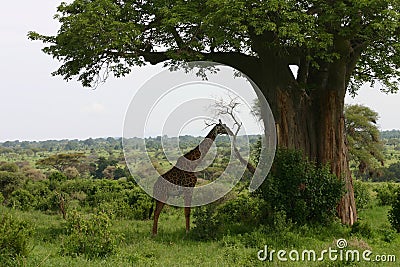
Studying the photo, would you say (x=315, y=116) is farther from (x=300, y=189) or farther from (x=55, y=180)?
(x=55, y=180)

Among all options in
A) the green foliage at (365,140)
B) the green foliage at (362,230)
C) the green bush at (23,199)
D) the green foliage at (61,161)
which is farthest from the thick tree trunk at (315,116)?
the green foliage at (61,161)

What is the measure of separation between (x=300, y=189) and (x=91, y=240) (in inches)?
199

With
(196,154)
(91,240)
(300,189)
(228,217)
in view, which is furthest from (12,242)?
(300,189)

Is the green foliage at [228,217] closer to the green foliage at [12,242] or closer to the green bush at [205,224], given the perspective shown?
the green bush at [205,224]

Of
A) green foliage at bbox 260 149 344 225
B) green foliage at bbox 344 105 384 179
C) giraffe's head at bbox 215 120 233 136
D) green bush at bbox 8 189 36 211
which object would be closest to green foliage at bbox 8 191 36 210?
green bush at bbox 8 189 36 211

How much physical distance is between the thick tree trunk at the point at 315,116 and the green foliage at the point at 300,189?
1.14 m

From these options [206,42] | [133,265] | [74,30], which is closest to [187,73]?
[206,42]

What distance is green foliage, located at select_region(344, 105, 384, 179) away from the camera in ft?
92.3

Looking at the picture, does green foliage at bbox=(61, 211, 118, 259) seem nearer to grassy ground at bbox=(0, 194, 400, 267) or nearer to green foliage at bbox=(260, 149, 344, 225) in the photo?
grassy ground at bbox=(0, 194, 400, 267)

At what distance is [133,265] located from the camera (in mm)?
7543

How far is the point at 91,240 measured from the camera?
859 cm

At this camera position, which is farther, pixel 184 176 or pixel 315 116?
pixel 315 116

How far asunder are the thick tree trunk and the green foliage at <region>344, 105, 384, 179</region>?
1530 cm

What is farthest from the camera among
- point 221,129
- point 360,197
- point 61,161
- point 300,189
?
point 61,161
